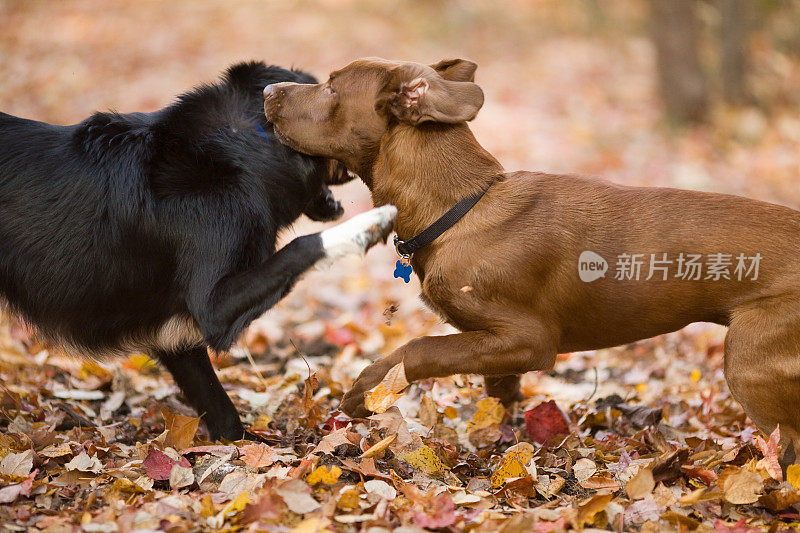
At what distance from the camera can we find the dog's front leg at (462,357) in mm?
3740

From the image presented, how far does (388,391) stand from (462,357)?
0.40 meters

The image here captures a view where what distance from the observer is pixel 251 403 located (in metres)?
4.69

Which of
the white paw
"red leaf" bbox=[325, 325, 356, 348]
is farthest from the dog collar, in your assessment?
"red leaf" bbox=[325, 325, 356, 348]

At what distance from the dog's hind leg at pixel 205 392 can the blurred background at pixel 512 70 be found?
5.42ft

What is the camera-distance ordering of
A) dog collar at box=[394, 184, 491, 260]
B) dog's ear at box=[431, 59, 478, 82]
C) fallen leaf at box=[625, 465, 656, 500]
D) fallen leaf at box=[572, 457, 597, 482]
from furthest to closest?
dog's ear at box=[431, 59, 478, 82] → dog collar at box=[394, 184, 491, 260] → fallen leaf at box=[572, 457, 597, 482] → fallen leaf at box=[625, 465, 656, 500]

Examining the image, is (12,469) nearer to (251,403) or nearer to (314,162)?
(251,403)

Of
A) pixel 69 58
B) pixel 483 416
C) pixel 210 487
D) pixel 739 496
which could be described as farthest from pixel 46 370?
pixel 69 58

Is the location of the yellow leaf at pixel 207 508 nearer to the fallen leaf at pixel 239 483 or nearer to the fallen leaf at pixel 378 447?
the fallen leaf at pixel 239 483

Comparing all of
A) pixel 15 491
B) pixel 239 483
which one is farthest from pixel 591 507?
pixel 15 491

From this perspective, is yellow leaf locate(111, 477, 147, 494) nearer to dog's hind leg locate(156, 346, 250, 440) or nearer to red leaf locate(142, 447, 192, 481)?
red leaf locate(142, 447, 192, 481)

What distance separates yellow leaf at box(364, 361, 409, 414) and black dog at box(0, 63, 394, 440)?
0.60m

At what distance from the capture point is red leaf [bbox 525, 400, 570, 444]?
13.9ft

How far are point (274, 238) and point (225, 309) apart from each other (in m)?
0.53

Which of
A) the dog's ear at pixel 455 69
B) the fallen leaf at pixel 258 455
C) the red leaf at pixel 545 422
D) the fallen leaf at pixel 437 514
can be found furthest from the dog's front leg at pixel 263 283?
the red leaf at pixel 545 422
